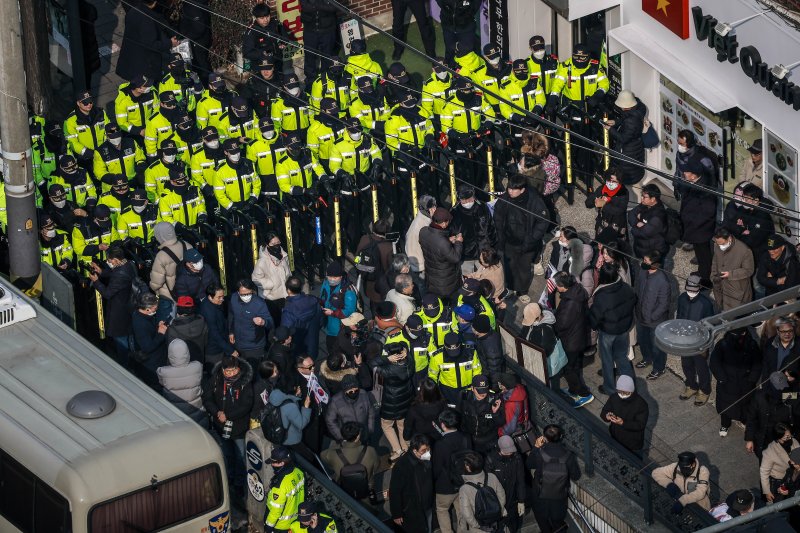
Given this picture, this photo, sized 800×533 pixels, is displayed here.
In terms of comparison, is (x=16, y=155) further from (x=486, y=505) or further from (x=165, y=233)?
(x=486, y=505)

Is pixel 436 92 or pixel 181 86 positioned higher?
pixel 436 92

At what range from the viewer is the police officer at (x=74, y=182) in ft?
74.7

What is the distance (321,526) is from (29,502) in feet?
9.08

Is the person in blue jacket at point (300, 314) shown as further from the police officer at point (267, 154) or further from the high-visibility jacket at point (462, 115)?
the high-visibility jacket at point (462, 115)

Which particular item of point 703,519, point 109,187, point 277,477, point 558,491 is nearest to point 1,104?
point 109,187

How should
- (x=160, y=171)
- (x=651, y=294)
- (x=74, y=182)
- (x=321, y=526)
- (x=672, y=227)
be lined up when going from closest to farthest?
(x=321, y=526), (x=651, y=294), (x=672, y=227), (x=74, y=182), (x=160, y=171)

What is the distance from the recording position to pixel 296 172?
23047 millimetres

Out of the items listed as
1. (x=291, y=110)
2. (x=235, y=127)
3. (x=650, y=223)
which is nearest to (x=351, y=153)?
(x=291, y=110)

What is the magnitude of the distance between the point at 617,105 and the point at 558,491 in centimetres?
703

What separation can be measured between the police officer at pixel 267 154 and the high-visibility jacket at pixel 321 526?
659 centimetres

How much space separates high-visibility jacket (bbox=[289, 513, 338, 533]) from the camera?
17312 mm

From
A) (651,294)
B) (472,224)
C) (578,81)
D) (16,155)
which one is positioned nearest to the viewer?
(16,155)

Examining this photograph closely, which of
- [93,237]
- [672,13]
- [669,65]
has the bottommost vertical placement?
[93,237]

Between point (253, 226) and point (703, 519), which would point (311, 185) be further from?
point (703, 519)
